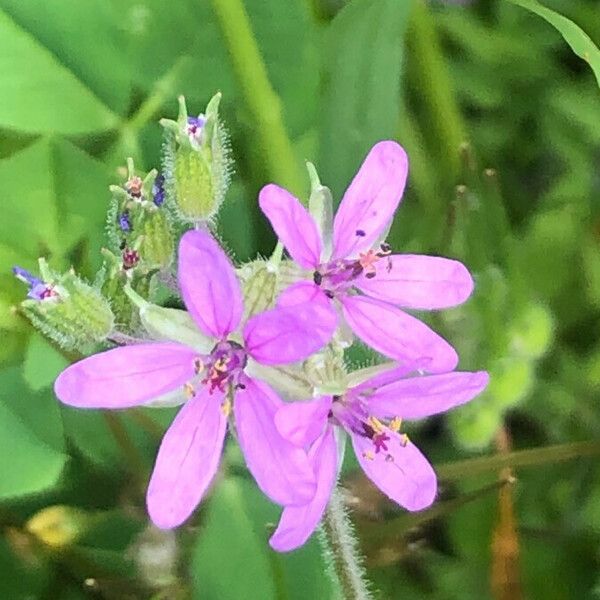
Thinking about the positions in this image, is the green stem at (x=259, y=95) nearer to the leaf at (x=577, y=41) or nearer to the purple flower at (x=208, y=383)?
the leaf at (x=577, y=41)

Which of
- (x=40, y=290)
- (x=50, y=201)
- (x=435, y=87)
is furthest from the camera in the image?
(x=435, y=87)

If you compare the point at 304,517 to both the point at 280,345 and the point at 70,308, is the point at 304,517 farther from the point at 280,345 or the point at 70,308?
the point at 70,308

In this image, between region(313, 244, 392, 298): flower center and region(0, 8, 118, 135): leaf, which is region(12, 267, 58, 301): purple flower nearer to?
region(313, 244, 392, 298): flower center

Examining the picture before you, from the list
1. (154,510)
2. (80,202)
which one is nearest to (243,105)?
(80,202)

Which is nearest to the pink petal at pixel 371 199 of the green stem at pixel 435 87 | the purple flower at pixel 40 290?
the purple flower at pixel 40 290

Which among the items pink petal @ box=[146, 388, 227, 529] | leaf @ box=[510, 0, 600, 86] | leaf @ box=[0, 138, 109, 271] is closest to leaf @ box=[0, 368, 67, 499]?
leaf @ box=[0, 138, 109, 271]

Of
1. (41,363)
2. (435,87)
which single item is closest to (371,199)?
(41,363)

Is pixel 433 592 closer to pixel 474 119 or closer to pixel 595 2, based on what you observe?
pixel 474 119
